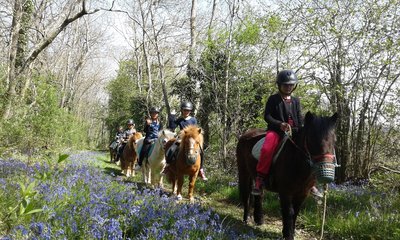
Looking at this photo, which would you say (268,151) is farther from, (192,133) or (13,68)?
(13,68)

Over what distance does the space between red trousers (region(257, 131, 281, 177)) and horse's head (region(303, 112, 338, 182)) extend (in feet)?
2.52

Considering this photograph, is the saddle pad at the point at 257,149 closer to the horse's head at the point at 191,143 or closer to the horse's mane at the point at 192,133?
the horse's head at the point at 191,143

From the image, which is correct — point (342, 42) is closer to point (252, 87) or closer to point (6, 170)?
point (252, 87)

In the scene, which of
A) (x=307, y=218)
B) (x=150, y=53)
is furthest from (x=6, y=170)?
(x=150, y=53)

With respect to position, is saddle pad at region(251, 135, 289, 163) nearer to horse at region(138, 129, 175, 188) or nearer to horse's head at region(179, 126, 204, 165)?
horse's head at region(179, 126, 204, 165)

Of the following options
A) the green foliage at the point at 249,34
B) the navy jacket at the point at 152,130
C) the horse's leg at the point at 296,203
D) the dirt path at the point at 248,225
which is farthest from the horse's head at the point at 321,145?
the green foliage at the point at 249,34

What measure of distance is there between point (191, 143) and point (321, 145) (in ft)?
12.2

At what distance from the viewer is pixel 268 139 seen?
5.32 m

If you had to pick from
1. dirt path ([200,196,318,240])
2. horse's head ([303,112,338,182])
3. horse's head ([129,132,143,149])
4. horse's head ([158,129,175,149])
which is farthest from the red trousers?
horse's head ([129,132,143,149])

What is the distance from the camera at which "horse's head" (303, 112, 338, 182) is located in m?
4.10

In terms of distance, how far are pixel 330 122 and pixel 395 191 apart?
4505 mm

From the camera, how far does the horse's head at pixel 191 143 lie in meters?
7.43

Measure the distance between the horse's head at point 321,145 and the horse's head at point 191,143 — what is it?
3.33 metres

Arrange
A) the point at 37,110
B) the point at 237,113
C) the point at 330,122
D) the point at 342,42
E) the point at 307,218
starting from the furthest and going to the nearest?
the point at 37,110, the point at 237,113, the point at 342,42, the point at 307,218, the point at 330,122
